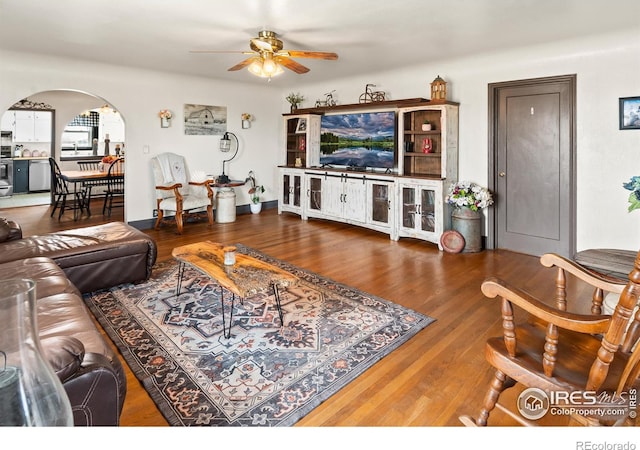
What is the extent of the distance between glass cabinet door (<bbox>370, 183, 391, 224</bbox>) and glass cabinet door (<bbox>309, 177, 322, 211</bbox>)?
1127mm

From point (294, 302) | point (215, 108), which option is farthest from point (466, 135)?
point (215, 108)

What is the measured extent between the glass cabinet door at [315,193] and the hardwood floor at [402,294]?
34 centimetres

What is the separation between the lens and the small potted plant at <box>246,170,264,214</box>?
774 cm

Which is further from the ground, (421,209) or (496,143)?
(496,143)

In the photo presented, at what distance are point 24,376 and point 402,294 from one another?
10.5 feet

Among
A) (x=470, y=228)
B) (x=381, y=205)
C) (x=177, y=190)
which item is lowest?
(x=470, y=228)

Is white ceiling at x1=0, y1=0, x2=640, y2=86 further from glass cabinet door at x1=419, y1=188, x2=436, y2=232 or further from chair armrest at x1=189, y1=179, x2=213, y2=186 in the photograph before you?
chair armrest at x1=189, y1=179, x2=213, y2=186

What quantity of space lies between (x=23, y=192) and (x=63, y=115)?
2285 mm

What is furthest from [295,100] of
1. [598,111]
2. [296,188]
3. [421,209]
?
[598,111]

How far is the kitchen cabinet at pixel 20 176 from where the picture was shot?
955 centimetres

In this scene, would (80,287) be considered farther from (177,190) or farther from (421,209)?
(421,209)

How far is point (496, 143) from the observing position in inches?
202

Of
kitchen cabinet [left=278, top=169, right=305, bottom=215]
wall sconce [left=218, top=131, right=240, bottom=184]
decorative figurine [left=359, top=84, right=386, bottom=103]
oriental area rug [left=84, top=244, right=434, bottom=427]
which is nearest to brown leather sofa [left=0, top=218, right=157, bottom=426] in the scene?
oriental area rug [left=84, top=244, right=434, bottom=427]

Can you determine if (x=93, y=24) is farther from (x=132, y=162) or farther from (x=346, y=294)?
(x=346, y=294)
